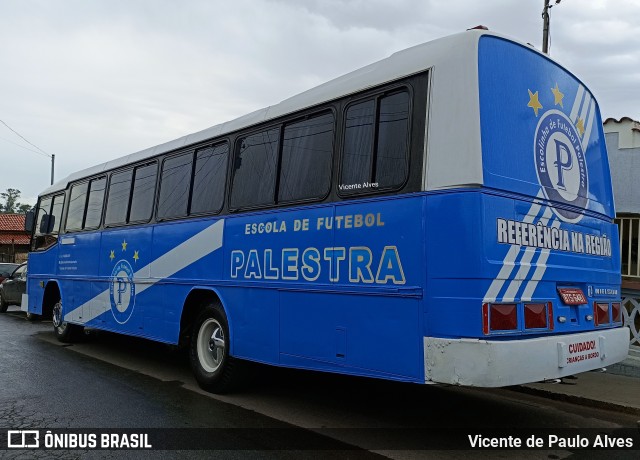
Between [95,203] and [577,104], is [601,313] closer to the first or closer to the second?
[577,104]

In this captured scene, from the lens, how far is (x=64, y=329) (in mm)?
11062

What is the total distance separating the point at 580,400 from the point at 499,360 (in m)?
3.35

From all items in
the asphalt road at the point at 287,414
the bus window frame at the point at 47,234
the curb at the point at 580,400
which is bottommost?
the asphalt road at the point at 287,414

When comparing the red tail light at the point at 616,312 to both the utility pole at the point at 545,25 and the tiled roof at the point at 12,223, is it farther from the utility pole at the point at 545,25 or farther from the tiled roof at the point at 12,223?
the tiled roof at the point at 12,223

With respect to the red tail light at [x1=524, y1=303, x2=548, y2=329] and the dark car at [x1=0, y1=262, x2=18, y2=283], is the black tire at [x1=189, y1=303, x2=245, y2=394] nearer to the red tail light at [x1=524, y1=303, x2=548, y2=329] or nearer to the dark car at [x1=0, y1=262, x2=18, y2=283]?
the red tail light at [x1=524, y1=303, x2=548, y2=329]

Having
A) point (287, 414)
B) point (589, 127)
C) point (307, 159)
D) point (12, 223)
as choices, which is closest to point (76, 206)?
point (307, 159)

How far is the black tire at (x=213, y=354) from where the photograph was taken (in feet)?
22.0

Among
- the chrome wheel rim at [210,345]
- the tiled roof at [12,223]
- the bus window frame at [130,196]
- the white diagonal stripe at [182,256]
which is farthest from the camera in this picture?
the tiled roof at [12,223]

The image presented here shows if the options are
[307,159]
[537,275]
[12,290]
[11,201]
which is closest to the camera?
[537,275]

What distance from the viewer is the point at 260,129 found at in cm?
662

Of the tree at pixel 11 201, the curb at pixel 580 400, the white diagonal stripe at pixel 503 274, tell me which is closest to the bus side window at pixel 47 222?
the curb at pixel 580 400

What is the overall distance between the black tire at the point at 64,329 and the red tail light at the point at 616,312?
9.53m

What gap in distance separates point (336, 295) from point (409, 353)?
38.1 inches

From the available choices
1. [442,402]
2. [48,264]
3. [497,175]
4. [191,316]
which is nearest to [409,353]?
[497,175]
